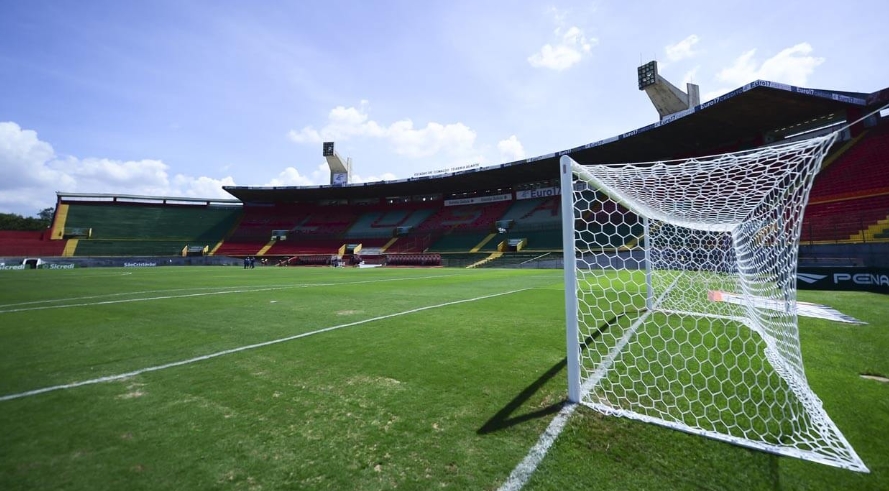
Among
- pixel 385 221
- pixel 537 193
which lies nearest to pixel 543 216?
pixel 537 193

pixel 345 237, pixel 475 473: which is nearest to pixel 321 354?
A: pixel 475 473

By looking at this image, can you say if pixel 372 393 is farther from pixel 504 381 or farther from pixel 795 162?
pixel 795 162

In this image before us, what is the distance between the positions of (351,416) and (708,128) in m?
28.5

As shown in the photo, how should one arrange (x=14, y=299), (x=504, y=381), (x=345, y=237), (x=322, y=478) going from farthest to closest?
(x=345, y=237) < (x=14, y=299) < (x=504, y=381) < (x=322, y=478)

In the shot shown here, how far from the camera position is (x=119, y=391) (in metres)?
2.83

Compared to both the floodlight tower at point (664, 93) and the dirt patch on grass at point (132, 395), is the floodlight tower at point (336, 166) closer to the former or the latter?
the floodlight tower at point (664, 93)

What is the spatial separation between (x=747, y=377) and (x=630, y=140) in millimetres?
25116

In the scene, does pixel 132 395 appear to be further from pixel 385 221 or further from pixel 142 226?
pixel 142 226

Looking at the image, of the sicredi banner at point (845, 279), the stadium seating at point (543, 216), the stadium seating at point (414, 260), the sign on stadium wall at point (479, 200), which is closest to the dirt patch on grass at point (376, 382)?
the sicredi banner at point (845, 279)

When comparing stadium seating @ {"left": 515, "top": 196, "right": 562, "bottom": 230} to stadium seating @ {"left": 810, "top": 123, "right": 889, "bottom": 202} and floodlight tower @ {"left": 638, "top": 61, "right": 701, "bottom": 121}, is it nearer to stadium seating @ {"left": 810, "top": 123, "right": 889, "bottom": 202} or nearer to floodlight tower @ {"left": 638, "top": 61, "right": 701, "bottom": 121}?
floodlight tower @ {"left": 638, "top": 61, "right": 701, "bottom": 121}

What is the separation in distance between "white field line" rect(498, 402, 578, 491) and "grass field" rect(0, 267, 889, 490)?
0.14 feet

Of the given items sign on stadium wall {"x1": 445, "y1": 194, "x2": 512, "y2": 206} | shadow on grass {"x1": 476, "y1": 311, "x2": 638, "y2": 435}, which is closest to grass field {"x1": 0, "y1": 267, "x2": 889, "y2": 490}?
shadow on grass {"x1": 476, "y1": 311, "x2": 638, "y2": 435}

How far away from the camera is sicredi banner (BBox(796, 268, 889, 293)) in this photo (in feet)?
29.4

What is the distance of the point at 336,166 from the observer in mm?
46469
